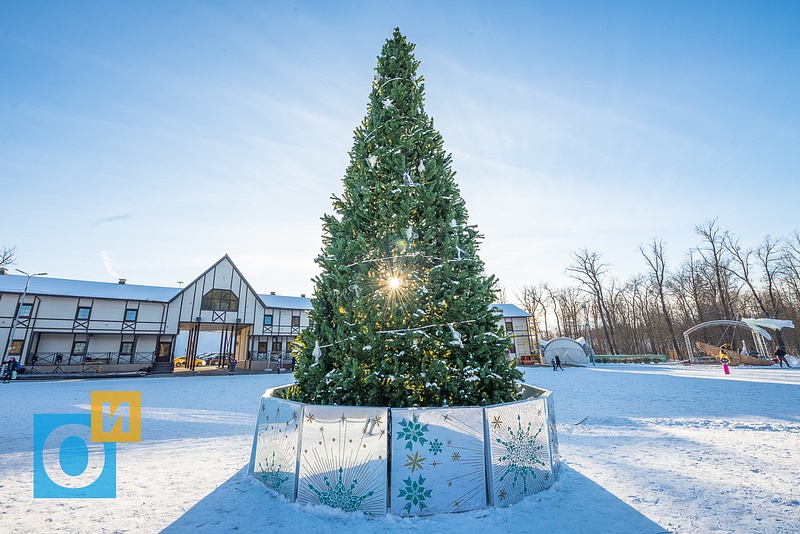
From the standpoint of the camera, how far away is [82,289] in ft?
93.0

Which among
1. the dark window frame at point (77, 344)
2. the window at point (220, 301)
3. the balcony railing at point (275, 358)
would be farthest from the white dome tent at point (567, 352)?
the dark window frame at point (77, 344)

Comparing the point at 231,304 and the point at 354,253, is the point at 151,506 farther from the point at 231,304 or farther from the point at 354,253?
the point at 231,304

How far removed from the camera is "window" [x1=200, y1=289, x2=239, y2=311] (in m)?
30.1

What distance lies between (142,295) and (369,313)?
33922 millimetres

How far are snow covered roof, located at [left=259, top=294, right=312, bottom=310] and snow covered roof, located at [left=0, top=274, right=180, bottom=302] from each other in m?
8.55

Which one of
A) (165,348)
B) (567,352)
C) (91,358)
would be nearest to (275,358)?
(165,348)

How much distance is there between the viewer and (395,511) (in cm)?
339

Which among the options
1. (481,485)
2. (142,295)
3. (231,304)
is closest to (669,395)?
(481,485)

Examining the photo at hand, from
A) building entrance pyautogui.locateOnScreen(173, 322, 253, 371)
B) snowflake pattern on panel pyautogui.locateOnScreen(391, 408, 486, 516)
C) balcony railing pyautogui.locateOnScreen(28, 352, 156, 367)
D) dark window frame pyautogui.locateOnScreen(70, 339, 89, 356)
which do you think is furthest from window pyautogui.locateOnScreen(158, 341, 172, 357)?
snowflake pattern on panel pyautogui.locateOnScreen(391, 408, 486, 516)

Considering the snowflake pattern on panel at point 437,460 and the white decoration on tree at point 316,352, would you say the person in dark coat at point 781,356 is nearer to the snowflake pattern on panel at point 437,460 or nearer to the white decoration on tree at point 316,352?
the snowflake pattern on panel at point 437,460

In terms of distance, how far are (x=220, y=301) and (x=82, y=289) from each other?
35.7 feet

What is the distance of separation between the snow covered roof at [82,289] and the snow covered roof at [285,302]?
8554mm

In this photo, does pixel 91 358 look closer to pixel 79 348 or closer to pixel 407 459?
pixel 79 348

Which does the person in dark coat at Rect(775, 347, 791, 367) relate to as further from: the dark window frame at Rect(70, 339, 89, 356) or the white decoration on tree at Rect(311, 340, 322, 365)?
the dark window frame at Rect(70, 339, 89, 356)
